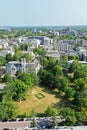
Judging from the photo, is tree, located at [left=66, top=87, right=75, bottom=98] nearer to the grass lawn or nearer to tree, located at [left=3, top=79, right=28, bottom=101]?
the grass lawn

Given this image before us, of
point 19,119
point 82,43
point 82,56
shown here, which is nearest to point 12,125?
point 19,119

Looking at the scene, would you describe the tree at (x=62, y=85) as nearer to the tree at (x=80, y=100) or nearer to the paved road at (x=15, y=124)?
the tree at (x=80, y=100)

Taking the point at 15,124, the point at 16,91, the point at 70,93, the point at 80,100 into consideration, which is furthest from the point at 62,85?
the point at 15,124

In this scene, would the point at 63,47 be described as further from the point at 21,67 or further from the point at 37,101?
the point at 37,101

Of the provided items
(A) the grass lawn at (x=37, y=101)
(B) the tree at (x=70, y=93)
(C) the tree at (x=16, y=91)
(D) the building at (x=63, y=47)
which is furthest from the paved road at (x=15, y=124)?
(D) the building at (x=63, y=47)

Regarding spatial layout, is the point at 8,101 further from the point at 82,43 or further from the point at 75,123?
the point at 82,43

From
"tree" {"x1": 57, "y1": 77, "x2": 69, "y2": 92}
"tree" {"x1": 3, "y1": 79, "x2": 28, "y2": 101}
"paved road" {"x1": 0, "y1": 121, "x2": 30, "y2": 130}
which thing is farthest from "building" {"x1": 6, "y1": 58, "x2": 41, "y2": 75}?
"paved road" {"x1": 0, "y1": 121, "x2": 30, "y2": 130}
